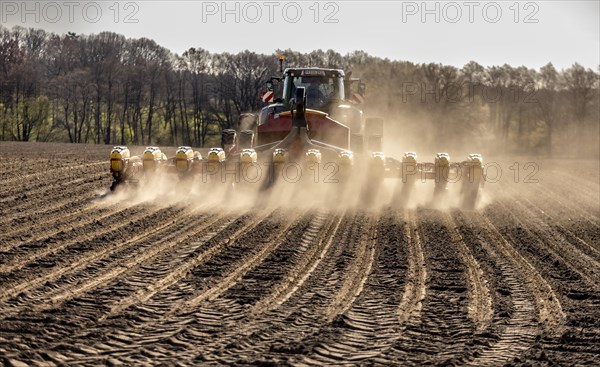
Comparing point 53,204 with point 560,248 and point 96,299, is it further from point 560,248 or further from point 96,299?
point 560,248

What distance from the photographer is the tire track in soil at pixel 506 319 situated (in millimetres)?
5763

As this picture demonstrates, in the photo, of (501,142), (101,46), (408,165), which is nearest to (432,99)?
(501,142)

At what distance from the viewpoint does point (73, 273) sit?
8039mm

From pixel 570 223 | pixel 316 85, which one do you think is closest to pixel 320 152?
pixel 316 85

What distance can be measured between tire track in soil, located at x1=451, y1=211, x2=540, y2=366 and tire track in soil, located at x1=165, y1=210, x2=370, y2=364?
140cm

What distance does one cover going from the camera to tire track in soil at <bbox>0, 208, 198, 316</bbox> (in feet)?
22.9

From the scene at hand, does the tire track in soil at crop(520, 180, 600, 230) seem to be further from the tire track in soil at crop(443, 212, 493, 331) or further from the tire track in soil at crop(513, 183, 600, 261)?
the tire track in soil at crop(443, 212, 493, 331)

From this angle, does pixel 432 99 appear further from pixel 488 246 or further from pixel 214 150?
pixel 488 246

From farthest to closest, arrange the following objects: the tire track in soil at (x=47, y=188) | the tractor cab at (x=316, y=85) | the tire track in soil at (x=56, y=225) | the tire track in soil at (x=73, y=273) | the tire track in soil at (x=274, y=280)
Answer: the tractor cab at (x=316, y=85) < the tire track in soil at (x=47, y=188) < the tire track in soil at (x=56, y=225) < the tire track in soil at (x=73, y=273) < the tire track in soil at (x=274, y=280)

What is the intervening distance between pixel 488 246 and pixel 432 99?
50.4 m

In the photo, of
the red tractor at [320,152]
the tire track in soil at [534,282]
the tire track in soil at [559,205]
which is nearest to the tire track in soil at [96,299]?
the tire track in soil at [534,282]

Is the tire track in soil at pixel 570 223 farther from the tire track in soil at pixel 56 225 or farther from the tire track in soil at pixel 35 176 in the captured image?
the tire track in soil at pixel 35 176

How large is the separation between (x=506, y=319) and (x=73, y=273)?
4.51 metres

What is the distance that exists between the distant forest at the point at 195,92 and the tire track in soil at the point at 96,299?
2006 inches
